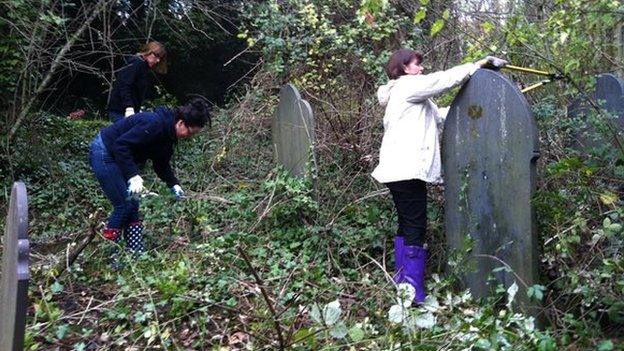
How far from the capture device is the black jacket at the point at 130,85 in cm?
614

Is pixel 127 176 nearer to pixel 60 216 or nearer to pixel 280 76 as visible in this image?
pixel 60 216

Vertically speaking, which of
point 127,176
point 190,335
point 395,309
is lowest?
point 190,335

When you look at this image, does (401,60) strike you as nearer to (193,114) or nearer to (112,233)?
(193,114)

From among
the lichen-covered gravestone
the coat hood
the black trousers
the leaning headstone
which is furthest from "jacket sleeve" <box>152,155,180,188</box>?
the leaning headstone

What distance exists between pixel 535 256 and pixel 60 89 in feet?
37.0

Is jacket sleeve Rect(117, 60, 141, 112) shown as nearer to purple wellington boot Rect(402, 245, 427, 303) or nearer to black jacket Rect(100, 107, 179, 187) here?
black jacket Rect(100, 107, 179, 187)

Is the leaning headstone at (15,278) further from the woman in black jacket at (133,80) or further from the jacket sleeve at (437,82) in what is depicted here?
the woman in black jacket at (133,80)

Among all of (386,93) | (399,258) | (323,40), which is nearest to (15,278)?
(399,258)

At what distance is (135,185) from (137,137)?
35 cm

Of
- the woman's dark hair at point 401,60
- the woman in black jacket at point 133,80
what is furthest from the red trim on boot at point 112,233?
the woman's dark hair at point 401,60

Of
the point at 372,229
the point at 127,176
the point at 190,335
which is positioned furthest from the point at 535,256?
the point at 127,176

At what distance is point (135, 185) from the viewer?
4754 millimetres

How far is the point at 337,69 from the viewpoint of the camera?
7.68 meters

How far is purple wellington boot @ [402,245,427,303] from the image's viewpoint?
421cm
